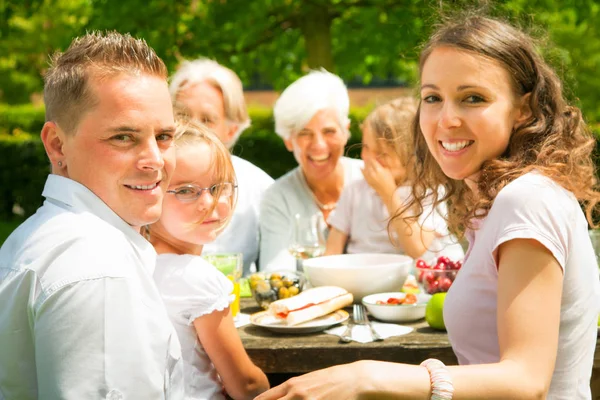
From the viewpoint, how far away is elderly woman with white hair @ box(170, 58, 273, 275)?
4562mm

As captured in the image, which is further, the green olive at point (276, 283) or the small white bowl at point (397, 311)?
the green olive at point (276, 283)

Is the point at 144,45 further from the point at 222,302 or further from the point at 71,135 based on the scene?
the point at 222,302

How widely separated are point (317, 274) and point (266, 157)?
7.63 m

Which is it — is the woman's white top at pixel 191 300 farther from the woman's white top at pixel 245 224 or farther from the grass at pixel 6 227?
the grass at pixel 6 227

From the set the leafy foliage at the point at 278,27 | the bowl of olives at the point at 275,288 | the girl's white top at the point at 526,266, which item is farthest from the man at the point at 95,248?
the leafy foliage at the point at 278,27

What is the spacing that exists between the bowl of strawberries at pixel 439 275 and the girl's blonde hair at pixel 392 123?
3.28 feet

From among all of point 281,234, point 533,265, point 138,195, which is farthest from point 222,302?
point 281,234

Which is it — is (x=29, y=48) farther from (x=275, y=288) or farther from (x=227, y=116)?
(x=275, y=288)

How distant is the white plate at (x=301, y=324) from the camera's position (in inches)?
106

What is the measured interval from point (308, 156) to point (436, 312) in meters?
2.00

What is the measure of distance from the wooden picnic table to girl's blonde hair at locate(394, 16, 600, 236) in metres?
0.62

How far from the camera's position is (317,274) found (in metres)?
3.15

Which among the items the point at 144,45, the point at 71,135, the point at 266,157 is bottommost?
the point at 266,157

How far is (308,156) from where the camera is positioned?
448 cm
